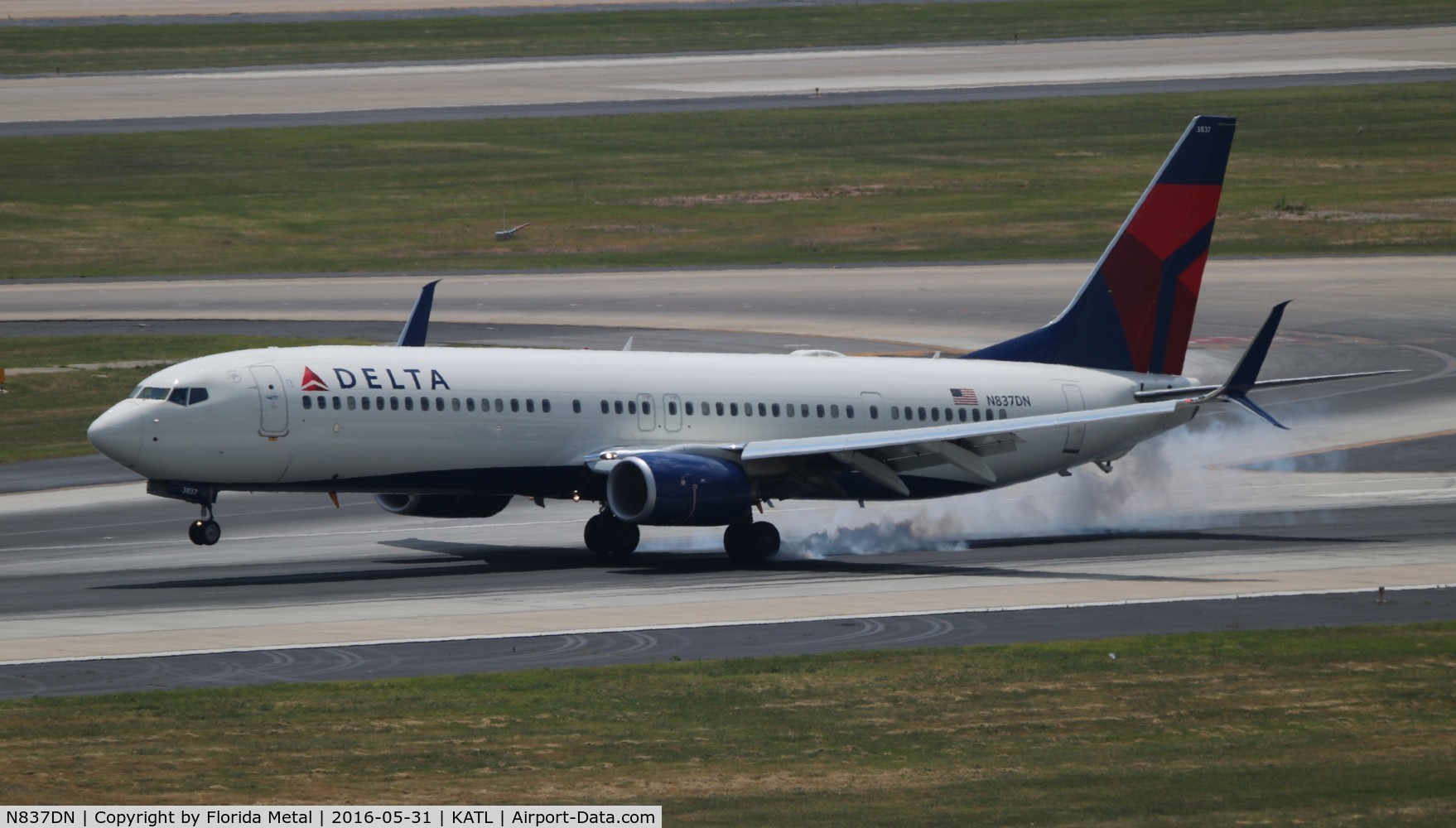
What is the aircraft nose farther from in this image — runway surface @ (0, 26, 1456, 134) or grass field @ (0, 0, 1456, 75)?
grass field @ (0, 0, 1456, 75)

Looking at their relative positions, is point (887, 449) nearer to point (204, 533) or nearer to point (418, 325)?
point (418, 325)

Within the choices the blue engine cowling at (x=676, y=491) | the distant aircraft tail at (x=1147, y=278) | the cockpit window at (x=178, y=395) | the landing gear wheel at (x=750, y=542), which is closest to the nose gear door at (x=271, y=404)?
the cockpit window at (x=178, y=395)

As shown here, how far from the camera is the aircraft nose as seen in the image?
43031 mm

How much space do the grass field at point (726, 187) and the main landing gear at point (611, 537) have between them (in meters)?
57.9

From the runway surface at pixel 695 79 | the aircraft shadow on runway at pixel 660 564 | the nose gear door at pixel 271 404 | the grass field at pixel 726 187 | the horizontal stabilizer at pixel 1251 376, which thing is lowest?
the aircraft shadow on runway at pixel 660 564

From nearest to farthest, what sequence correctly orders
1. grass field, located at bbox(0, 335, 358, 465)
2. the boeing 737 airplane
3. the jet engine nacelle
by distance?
the boeing 737 airplane → the jet engine nacelle → grass field, located at bbox(0, 335, 358, 465)

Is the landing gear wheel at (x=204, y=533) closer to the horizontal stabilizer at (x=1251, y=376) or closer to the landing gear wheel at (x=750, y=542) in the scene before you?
the landing gear wheel at (x=750, y=542)

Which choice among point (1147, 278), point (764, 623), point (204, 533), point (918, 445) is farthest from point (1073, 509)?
point (204, 533)

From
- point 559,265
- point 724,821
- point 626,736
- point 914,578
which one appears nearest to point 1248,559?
point 914,578

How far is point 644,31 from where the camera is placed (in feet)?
575

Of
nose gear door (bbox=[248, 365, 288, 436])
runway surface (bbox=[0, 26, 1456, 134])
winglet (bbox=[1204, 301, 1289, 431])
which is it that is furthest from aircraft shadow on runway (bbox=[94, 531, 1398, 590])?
runway surface (bbox=[0, 26, 1456, 134])

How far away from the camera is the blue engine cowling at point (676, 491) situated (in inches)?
1770

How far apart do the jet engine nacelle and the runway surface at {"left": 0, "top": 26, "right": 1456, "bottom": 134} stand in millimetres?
91360

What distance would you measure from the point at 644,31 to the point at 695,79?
2357 cm
